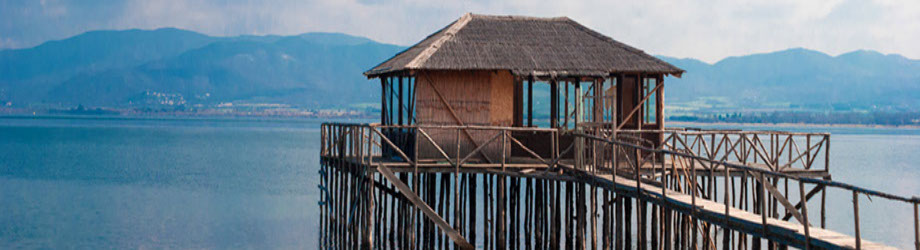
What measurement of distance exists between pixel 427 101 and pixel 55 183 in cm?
3641

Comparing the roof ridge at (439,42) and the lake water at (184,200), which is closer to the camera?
the roof ridge at (439,42)

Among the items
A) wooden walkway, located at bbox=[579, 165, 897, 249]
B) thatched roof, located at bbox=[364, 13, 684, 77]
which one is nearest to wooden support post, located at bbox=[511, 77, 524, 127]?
thatched roof, located at bbox=[364, 13, 684, 77]

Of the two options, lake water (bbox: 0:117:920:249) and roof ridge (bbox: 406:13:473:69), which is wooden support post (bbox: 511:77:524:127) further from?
lake water (bbox: 0:117:920:249)

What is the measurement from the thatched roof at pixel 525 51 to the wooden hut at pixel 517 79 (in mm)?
27

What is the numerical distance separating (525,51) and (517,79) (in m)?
1.11

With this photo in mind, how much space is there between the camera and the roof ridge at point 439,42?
22844 mm

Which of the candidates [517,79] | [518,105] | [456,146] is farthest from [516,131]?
[456,146]

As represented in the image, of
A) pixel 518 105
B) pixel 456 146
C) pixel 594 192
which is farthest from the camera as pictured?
pixel 518 105

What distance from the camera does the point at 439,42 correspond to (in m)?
24.4

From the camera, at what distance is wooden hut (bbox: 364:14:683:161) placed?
23.5 meters

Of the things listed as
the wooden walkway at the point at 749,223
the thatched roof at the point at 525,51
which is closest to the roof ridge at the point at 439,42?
the thatched roof at the point at 525,51

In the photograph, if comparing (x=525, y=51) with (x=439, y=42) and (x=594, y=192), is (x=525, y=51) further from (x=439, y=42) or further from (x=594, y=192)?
(x=594, y=192)

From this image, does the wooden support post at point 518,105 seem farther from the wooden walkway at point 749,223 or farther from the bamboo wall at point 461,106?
the wooden walkway at point 749,223

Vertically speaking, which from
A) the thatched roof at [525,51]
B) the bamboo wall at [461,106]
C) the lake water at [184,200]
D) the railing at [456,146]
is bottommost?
the lake water at [184,200]
